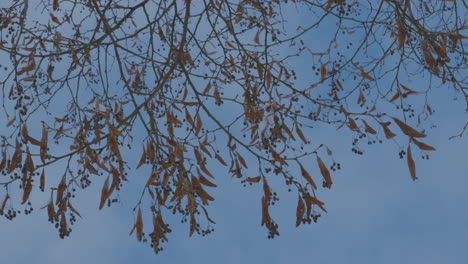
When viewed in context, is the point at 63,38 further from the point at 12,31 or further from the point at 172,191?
the point at 172,191

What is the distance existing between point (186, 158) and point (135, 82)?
148 centimetres

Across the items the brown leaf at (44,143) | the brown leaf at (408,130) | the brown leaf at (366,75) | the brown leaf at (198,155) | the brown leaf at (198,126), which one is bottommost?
the brown leaf at (408,130)

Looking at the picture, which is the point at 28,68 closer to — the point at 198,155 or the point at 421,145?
the point at 198,155

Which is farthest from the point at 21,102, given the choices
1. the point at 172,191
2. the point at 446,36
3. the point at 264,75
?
the point at 446,36

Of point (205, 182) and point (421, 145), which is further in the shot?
point (205, 182)

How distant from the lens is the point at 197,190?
8.52ft

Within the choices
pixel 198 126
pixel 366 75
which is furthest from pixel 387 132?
pixel 366 75

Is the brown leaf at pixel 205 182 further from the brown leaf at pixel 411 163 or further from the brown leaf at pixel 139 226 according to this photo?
the brown leaf at pixel 411 163

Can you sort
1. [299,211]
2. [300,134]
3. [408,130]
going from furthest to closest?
[300,134] → [299,211] → [408,130]

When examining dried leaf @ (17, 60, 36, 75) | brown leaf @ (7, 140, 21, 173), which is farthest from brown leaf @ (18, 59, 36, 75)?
brown leaf @ (7, 140, 21, 173)

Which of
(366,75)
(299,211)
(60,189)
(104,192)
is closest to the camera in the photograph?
(104,192)

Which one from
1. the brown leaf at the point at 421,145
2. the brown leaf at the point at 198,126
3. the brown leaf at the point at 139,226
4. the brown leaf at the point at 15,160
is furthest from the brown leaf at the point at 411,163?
the brown leaf at the point at 15,160

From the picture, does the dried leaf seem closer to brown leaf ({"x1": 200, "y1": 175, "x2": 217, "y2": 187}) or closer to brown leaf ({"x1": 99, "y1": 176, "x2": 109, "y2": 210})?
brown leaf ({"x1": 99, "y1": 176, "x2": 109, "y2": 210})

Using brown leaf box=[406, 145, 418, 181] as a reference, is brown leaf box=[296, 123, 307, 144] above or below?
above
